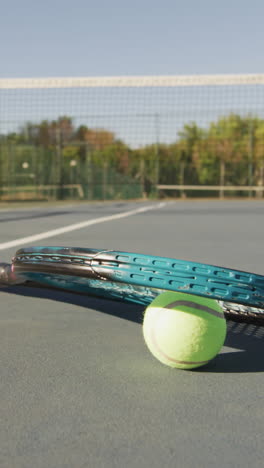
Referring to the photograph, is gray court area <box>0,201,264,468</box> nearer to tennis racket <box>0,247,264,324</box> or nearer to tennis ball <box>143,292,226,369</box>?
tennis ball <box>143,292,226,369</box>

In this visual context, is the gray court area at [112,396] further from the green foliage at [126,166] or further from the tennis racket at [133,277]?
the green foliage at [126,166]

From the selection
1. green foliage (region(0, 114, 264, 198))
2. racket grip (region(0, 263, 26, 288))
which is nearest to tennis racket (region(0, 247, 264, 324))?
racket grip (region(0, 263, 26, 288))

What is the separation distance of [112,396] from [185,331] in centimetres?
54

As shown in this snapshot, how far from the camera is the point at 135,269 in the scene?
11.8 ft

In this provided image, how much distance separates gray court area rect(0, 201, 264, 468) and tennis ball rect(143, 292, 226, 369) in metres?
0.06

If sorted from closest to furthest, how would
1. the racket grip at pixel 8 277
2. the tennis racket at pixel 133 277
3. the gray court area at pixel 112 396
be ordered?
1. the gray court area at pixel 112 396
2. the tennis racket at pixel 133 277
3. the racket grip at pixel 8 277

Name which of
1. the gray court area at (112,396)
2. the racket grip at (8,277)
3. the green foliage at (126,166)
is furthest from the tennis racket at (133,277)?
the green foliage at (126,166)

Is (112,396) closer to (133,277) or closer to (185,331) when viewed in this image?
(185,331)

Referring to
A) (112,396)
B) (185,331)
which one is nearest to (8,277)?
(185,331)

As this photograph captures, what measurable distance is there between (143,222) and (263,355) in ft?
32.6

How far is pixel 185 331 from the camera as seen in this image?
10.1 ft

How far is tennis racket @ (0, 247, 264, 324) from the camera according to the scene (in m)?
3.32

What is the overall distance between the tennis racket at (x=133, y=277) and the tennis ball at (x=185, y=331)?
3.3 inches

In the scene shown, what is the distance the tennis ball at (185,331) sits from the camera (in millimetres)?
3064
